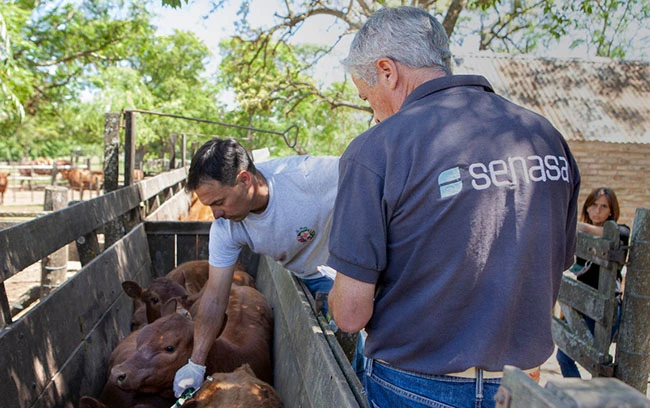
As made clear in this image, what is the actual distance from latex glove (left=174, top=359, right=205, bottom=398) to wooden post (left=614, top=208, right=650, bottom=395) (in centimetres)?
303

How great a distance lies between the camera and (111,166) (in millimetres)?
6430

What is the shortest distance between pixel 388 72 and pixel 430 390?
112cm

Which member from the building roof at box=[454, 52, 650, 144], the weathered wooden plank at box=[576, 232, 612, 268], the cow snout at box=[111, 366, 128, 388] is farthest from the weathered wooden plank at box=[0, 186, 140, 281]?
the building roof at box=[454, 52, 650, 144]

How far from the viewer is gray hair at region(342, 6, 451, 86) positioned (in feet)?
6.52

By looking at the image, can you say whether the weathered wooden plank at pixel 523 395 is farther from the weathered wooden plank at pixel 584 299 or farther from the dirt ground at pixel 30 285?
the weathered wooden plank at pixel 584 299

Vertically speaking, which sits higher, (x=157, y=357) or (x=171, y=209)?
(x=157, y=357)

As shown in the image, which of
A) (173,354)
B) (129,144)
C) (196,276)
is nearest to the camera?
(173,354)

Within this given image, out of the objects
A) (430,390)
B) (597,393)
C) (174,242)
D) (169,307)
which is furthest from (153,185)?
(597,393)

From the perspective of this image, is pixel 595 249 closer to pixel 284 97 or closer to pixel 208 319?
pixel 208 319

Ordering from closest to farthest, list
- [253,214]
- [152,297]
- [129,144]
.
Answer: [253,214] → [152,297] → [129,144]

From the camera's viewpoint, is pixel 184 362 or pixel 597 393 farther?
pixel 184 362

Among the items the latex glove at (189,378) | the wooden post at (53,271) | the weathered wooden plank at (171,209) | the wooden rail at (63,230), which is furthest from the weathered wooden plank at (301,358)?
the weathered wooden plank at (171,209)

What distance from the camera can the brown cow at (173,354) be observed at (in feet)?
10.9

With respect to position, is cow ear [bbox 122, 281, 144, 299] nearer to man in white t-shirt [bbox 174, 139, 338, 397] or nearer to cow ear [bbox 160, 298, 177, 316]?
cow ear [bbox 160, 298, 177, 316]
